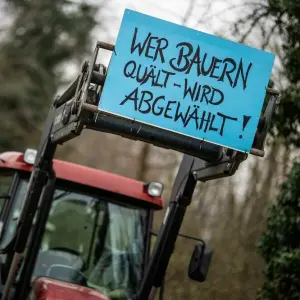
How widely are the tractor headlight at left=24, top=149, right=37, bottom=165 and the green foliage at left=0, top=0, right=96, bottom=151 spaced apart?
1920cm

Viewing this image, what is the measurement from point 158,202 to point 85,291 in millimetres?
1440

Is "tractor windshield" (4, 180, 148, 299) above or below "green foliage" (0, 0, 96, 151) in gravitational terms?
below

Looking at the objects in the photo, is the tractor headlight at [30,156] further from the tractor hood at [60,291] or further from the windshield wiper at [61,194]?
the tractor hood at [60,291]

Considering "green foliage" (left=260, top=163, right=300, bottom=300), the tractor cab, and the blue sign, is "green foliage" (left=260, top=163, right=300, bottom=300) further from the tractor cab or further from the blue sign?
the blue sign

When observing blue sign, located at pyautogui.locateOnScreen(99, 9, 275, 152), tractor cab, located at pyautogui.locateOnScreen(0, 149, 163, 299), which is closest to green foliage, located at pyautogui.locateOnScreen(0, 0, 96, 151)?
tractor cab, located at pyautogui.locateOnScreen(0, 149, 163, 299)

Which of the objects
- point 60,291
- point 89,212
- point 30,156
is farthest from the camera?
point 89,212

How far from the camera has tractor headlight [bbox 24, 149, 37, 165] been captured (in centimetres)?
765

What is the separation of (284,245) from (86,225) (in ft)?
8.01

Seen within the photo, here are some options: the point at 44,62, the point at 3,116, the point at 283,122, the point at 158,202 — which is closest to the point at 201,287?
the point at 283,122

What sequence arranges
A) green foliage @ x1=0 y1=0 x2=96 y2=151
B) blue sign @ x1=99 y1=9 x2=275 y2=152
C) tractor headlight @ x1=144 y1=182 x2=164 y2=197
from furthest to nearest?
green foliage @ x1=0 y1=0 x2=96 y2=151, tractor headlight @ x1=144 y1=182 x2=164 y2=197, blue sign @ x1=99 y1=9 x2=275 y2=152

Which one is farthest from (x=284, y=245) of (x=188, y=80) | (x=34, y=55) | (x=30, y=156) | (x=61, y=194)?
(x=34, y=55)

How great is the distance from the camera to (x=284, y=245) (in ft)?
30.3

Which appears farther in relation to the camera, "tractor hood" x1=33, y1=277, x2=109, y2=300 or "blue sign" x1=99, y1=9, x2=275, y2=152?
"tractor hood" x1=33, y1=277, x2=109, y2=300

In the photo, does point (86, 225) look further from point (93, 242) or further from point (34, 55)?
point (34, 55)
